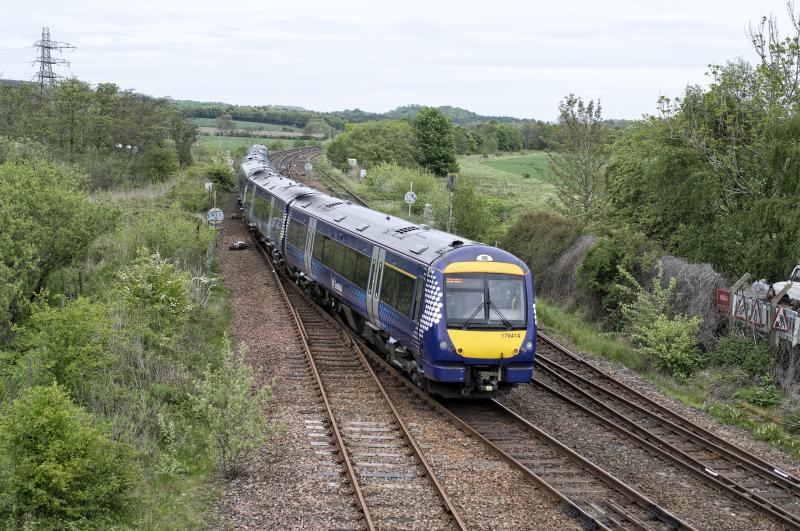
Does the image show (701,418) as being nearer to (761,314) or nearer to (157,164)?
(761,314)

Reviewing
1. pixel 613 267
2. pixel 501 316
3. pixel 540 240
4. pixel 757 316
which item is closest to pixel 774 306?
pixel 757 316

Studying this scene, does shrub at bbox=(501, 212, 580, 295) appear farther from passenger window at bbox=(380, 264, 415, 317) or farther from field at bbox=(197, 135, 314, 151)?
field at bbox=(197, 135, 314, 151)

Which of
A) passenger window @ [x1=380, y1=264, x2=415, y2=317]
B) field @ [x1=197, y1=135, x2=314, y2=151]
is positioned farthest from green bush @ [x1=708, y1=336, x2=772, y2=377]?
field @ [x1=197, y1=135, x2=314, y2=151]

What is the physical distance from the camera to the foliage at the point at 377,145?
2653 inches

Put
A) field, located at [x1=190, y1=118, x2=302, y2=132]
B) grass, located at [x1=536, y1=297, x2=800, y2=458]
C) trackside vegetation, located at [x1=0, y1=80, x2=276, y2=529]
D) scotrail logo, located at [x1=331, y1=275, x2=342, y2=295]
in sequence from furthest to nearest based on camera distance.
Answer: field, located at [x1=190, y1=118, x2=302, y2=132]
scotrail logo, located at [x1=331, y1=275, x2=342, y2=295]
grass, located at [x1=536, y1=297, x2=800, y2=458]
trackside vegetation, located at [x1=0, y1=80, x2=276, y2=529]

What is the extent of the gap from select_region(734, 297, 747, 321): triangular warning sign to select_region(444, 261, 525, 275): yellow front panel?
6.77 metres

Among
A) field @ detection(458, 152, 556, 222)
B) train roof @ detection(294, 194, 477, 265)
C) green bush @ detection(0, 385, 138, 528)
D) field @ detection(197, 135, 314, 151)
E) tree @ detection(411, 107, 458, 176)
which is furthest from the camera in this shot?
field @ detection(197, 135, 314, 151)

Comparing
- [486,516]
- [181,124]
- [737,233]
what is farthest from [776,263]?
[181,124]

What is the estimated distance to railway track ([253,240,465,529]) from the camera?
9891 mm

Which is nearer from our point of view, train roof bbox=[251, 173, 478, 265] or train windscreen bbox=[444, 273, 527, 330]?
train windscreen bbox=[444, 273, 527, 330]

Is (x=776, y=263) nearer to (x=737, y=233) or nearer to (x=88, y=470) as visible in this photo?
(x=737, y=233)

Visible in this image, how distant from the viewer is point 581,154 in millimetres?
33188

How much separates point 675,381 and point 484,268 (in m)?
6.42

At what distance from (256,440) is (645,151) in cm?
2045
